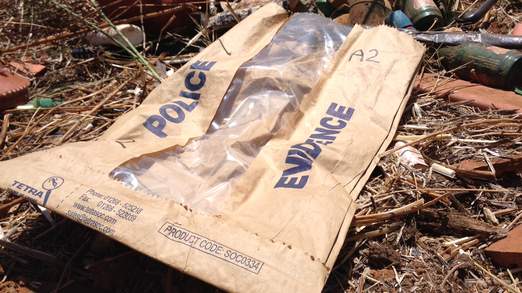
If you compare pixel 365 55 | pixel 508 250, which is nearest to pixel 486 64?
pixel 365 55

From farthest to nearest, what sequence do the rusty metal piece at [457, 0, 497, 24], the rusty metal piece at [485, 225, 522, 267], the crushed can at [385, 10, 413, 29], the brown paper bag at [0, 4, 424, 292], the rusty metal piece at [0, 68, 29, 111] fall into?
the rusty metal piece at [457, 0, 497, 24], the crushed can at [385, 10, 413, 29], the rusty metal piece at [0, 68, 29, 111], the rusty metal piece at [485, 225, 522, 267], the brown paper bag at [0, 4, 424, 292]

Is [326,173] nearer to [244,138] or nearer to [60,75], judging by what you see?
[244,138]

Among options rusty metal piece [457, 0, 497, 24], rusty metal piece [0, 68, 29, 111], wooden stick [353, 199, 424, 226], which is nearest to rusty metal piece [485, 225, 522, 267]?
wooden stick [353, 199, 424, 226]

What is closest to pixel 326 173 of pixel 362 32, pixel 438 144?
pixel 438 144

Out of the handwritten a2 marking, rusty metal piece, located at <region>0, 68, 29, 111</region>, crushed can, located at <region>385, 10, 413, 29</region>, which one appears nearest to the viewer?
the handwritten a2 marking

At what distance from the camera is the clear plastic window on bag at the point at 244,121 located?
1.95 meters

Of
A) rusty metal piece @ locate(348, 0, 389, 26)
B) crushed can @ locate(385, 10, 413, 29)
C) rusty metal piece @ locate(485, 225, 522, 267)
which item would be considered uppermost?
rusty metal piece @ locate(348, 0, 389, 26)

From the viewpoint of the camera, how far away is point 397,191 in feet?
6.79

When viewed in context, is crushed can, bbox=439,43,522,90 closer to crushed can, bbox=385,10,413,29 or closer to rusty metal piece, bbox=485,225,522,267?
crushed can, bbox=385,10,413,29

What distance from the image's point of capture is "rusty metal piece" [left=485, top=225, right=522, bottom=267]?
1.86m

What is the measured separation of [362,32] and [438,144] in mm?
698

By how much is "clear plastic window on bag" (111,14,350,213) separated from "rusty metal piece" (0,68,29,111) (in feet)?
4.10

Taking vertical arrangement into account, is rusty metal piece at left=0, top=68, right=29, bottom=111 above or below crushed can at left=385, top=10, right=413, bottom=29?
above

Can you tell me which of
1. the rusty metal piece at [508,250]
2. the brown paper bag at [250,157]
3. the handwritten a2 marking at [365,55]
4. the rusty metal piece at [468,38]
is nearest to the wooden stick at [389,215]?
the brown paper bag at [250,157]
